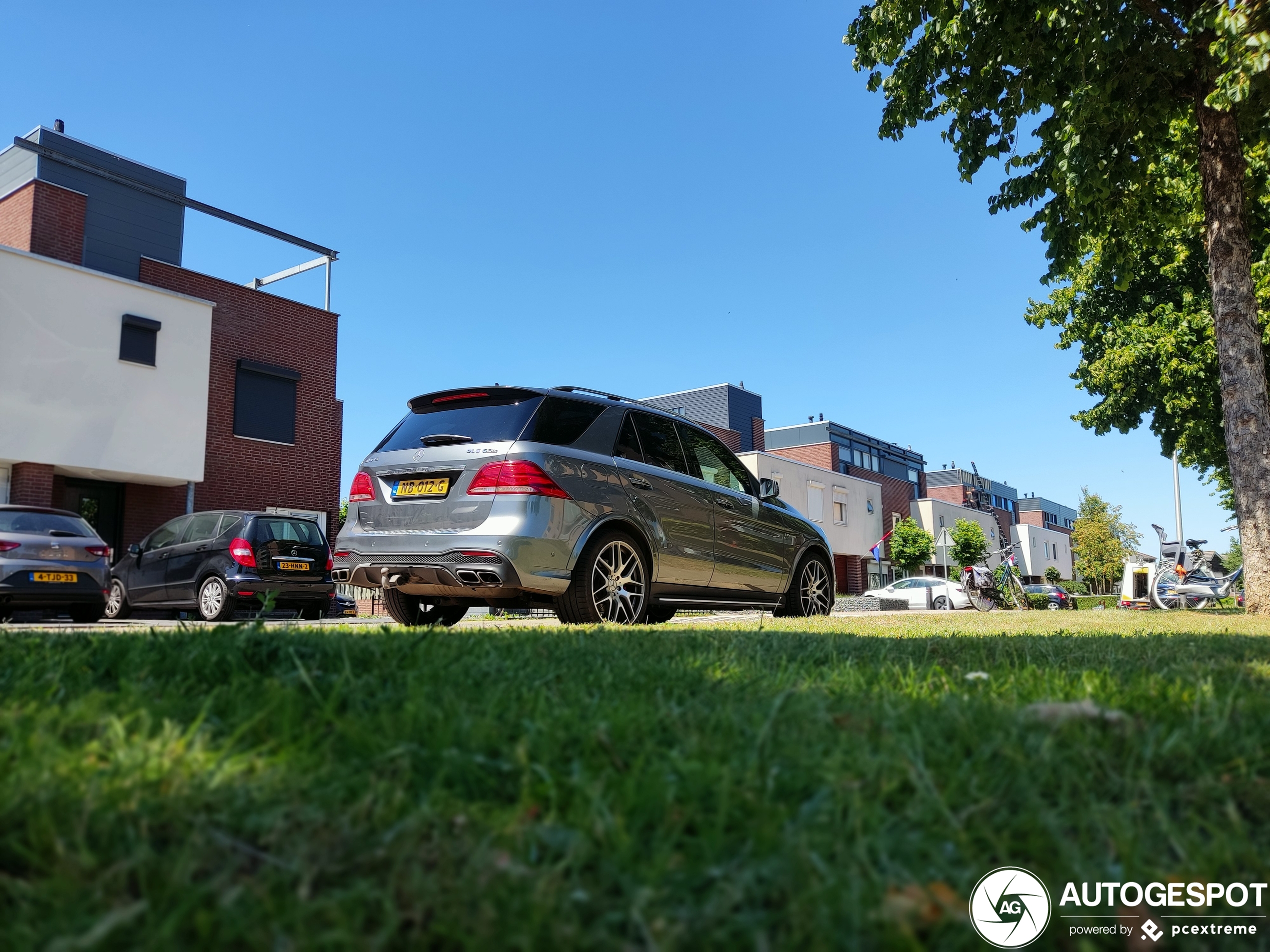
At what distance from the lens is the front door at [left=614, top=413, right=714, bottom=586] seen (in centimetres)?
710

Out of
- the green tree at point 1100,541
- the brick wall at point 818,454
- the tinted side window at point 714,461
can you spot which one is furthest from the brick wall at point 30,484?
the green tree at point 1100,541

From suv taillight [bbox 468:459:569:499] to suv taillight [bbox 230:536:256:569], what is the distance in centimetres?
776

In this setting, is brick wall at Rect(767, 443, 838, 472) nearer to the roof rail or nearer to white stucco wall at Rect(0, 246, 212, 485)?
white stucco wall at Rect(0, 246, 212, 485)

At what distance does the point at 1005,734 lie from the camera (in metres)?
1.90

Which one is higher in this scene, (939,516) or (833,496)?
(833,496)

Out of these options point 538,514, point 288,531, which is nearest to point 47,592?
point 288,531

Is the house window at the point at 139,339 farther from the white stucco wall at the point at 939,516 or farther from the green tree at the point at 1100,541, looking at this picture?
the green tree at the point at 1100,541

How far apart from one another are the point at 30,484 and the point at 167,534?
6167mm

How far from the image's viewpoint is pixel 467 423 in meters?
6.64

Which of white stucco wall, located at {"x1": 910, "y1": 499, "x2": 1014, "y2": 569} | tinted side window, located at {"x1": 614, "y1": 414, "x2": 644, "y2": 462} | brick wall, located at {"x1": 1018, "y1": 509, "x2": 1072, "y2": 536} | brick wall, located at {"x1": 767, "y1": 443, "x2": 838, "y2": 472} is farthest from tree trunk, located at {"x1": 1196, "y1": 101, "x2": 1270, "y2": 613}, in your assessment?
brick wall, located at {"x1": 1018, "y1": 509, "x2": 1072, "y2": 536}

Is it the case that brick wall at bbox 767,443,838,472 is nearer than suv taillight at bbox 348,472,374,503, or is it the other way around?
suv taillight at bbox 348,472,374,503

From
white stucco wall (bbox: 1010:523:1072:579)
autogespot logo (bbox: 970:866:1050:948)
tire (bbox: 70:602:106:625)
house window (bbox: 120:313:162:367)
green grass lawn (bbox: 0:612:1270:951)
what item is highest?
house window (bbox: 120:313:162:367)

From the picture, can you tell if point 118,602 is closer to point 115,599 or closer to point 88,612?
point 115,599

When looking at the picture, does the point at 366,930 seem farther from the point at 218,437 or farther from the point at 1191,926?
the point at 218,437
